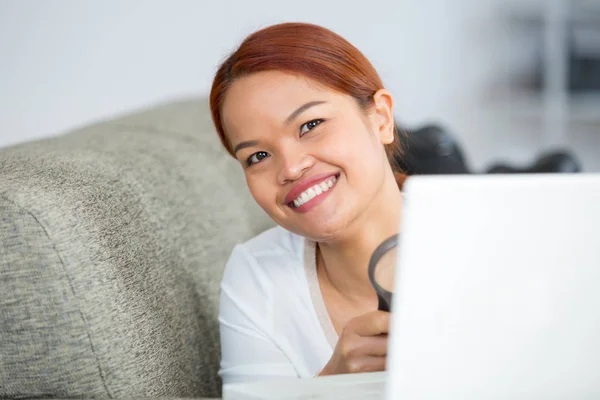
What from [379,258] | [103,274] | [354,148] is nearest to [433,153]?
[354,148]

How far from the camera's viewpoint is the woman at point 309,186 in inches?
39.5

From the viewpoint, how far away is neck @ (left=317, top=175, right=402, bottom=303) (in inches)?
42.7

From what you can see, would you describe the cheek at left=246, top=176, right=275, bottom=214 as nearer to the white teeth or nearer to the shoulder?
the white teeth

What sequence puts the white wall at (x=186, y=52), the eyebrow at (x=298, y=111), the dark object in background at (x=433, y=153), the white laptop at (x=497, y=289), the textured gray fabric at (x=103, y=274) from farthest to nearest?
the white wall at (x=186, y=52)
the dark object in background at (x=433, y=153)
the eyebrow at (x=298, y=111)
the textured gray fabric at (x=103, y=274)
the white laptop at (x=497, y=289)

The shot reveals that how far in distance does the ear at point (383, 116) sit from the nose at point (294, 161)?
14 cm

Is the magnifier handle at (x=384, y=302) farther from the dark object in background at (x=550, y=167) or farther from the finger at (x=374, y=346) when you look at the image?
the dark object in background at (x=550, y=167)

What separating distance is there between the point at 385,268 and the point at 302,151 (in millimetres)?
186

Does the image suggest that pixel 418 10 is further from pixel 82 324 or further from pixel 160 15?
pixel 82 324

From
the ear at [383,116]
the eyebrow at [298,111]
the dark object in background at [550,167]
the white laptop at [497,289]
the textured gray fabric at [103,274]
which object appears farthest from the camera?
the dark object in background at [550,167]

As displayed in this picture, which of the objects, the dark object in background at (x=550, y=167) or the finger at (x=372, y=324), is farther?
the dark object in background at (x=550, y=167)

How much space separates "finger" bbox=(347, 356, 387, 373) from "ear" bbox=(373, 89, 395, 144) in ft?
1.03

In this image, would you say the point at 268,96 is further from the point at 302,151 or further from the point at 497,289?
the point at 497,289

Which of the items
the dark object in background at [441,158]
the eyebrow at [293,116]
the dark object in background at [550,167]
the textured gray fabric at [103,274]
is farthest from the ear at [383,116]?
the dark object in background at [550,167]

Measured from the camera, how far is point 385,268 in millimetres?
939
